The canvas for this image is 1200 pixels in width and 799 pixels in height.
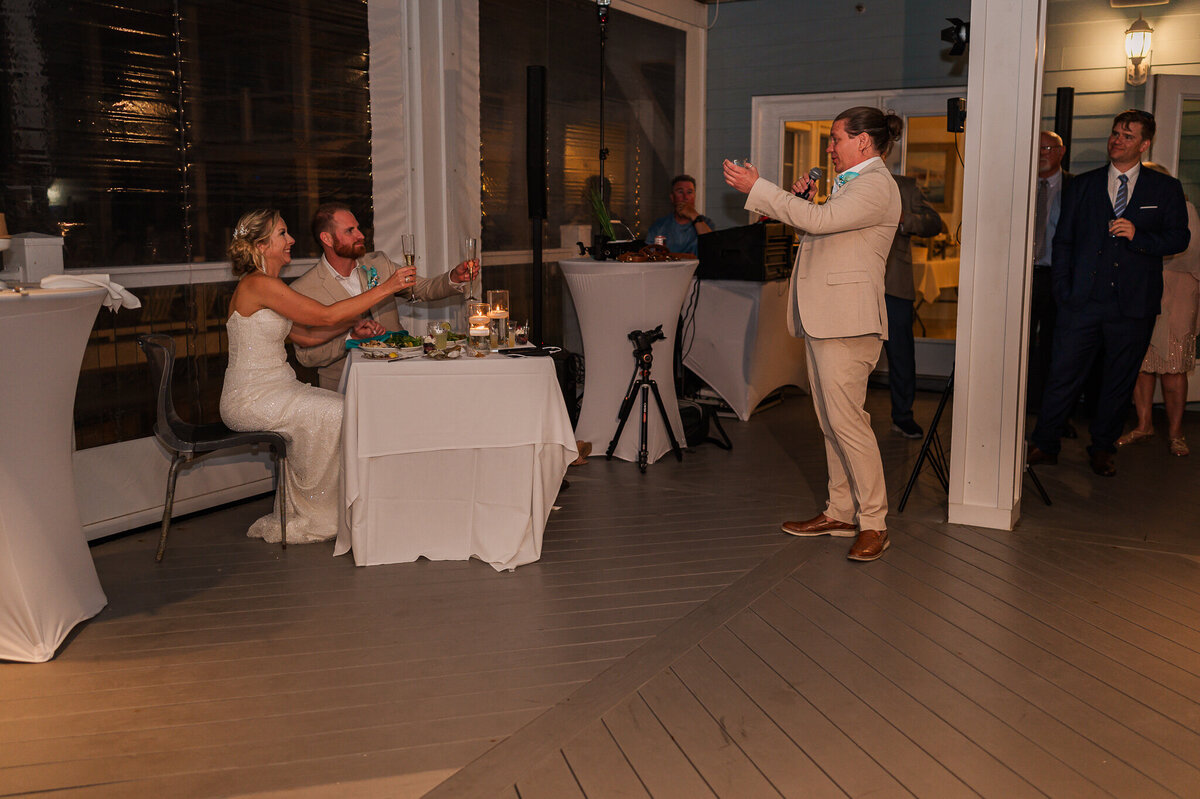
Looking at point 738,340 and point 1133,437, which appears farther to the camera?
point 738,340

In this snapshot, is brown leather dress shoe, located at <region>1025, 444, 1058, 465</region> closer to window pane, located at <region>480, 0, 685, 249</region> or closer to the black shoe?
the black shoe

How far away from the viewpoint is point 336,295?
4.79 metres

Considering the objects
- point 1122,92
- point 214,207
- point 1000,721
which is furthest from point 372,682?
point 1122,92

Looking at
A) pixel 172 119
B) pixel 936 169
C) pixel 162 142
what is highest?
pixel 936 169

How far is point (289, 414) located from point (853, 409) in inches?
90.9

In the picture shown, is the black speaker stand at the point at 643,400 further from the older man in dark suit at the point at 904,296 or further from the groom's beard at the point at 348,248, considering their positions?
the groom's beard at the point at 348,248

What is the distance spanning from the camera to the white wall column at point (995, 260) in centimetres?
425

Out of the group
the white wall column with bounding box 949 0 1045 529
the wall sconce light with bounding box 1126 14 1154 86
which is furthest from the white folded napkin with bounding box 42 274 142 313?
the wall sconce light with bounding box 1126 14 1154 86

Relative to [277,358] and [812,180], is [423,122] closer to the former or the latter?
[277,358]

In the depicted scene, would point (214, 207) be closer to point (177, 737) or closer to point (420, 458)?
point (420, 458)

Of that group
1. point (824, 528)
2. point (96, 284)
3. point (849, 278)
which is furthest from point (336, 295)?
point (824, 528)

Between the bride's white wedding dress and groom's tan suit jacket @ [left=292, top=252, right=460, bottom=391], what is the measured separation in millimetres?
402

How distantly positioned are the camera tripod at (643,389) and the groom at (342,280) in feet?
3.87

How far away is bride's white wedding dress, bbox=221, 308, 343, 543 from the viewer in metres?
4.30
